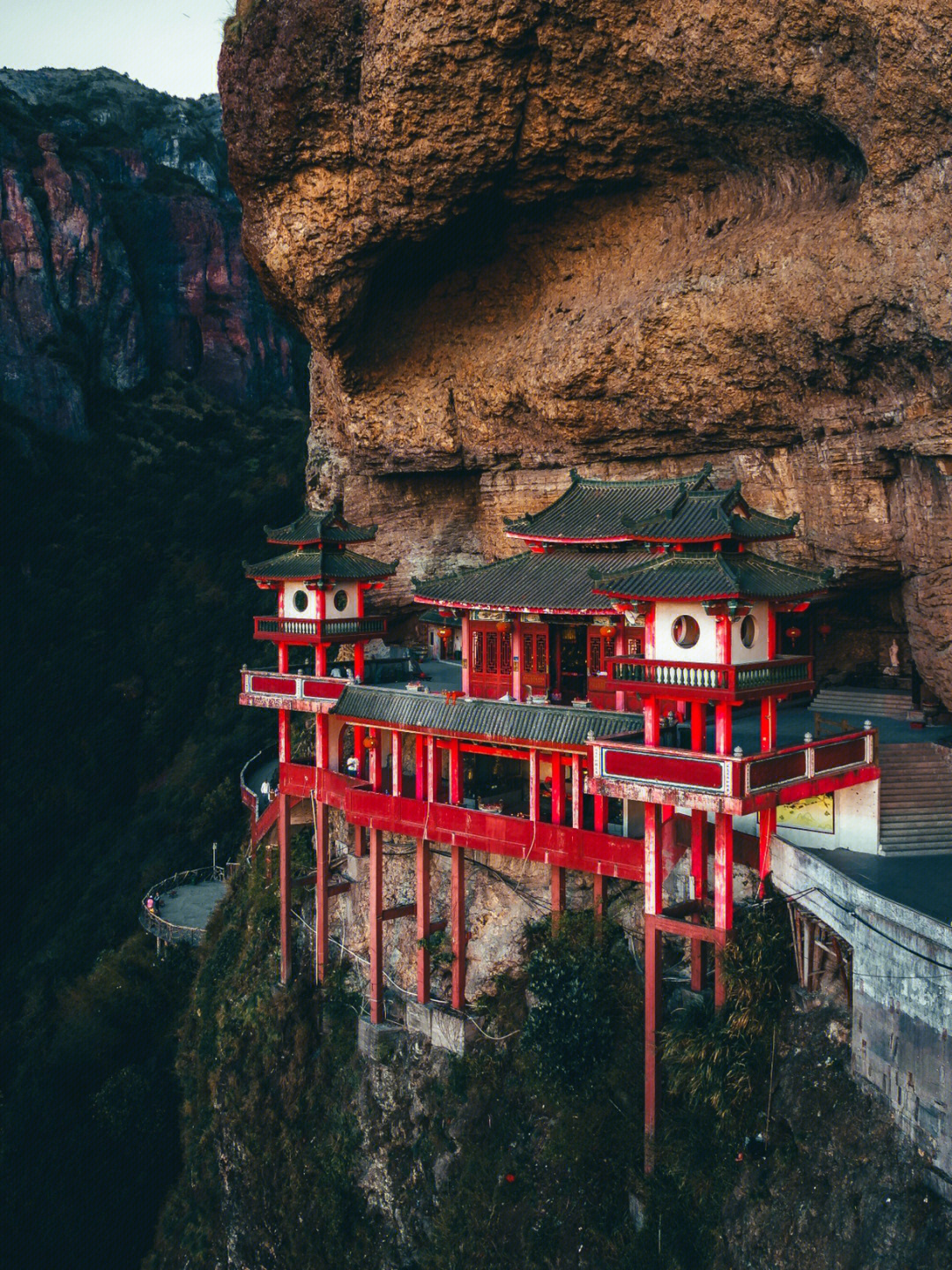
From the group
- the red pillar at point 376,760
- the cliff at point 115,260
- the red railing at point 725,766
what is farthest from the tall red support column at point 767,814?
the cliff at point 115,260

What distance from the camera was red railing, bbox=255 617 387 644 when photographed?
27922mm

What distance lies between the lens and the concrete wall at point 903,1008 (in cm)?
1470

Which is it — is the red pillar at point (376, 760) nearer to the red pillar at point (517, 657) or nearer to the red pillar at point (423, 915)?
the red pillar at point (423, 915)

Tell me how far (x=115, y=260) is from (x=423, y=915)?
5779cm

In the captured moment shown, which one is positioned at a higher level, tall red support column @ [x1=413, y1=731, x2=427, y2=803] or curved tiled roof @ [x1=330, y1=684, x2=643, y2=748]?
curved tiled roof @ [x1=330, y1=684, x2=643, y2=748]

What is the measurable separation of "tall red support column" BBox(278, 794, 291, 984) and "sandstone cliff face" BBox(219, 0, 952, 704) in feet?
32.1

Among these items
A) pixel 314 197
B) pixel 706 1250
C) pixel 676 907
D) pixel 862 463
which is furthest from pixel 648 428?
pixel 706 1250

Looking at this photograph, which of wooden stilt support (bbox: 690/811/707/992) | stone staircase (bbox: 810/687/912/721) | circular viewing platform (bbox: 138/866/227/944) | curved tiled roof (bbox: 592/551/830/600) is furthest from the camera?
circular viewing platform (bbox: 138/866/227/944)

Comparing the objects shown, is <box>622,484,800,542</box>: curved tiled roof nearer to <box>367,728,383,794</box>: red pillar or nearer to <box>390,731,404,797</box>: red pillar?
<box>390,731,404,797</box>: red pillar

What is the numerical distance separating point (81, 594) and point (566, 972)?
4672cm

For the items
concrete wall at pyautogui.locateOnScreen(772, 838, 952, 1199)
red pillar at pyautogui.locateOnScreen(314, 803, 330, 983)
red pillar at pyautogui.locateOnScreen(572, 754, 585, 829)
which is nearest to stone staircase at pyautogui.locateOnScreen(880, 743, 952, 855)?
concrete wall at pyautogui.locateOnScreen(772, 838, 952, 1199)

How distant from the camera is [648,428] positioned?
27.5m

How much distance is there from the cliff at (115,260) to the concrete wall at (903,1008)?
6060 centimetres

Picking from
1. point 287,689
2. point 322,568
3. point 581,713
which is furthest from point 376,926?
point 322,568
